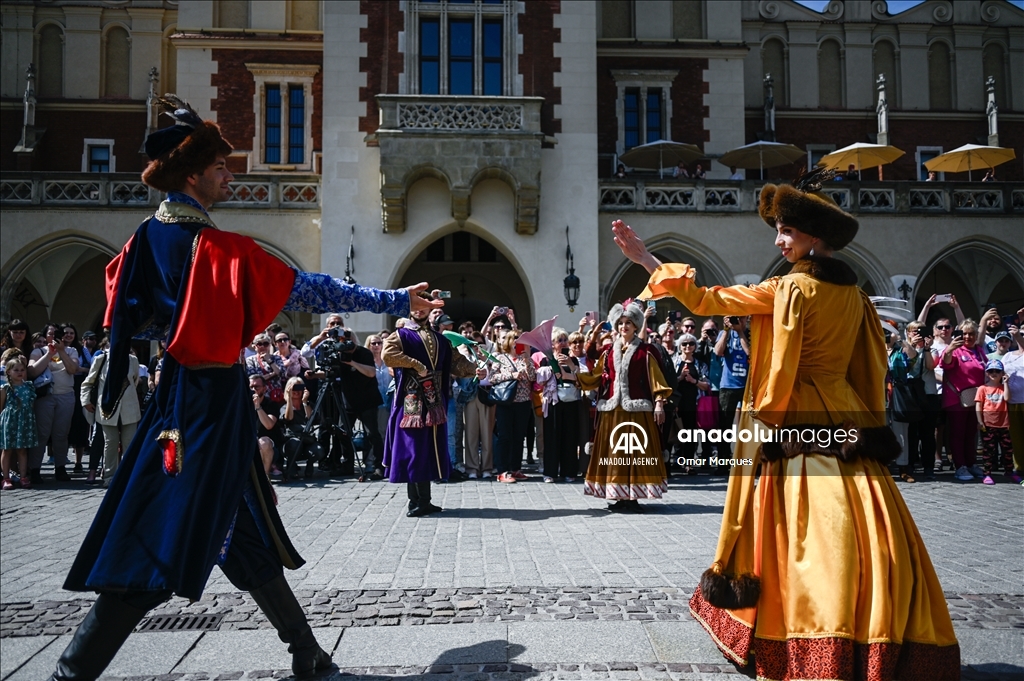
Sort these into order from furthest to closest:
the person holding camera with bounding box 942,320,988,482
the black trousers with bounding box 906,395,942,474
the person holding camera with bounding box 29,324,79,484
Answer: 1. the black trousers with bounding box 906,395,942,474
2. the person holding camera with bounding box 942,320,988,482
3. the person holding camera with bounding box 29,324,79,484

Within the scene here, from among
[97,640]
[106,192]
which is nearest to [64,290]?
[106,192]

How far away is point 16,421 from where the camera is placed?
1001cm

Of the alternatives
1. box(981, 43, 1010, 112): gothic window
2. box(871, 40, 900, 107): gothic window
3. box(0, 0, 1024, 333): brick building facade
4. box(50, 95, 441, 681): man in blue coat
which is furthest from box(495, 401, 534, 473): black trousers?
box(981, 43, 1010, 112): gothic window

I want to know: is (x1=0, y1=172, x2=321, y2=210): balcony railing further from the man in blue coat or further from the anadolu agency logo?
the man in blue coat

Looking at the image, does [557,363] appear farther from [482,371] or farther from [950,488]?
[950,488]

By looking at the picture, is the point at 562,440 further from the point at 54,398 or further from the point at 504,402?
the point at 54,398

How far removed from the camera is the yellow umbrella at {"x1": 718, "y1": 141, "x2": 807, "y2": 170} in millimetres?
19250

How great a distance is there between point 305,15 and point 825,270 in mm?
21806

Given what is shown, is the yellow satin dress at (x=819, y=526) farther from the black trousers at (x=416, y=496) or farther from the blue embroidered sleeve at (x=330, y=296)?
the black trousers at (x=416, y=496)

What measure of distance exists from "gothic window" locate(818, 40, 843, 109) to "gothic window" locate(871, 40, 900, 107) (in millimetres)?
1042

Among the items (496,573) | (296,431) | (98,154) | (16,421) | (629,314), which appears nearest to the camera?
(496,573)

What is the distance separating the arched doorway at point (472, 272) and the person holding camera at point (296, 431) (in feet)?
45.4

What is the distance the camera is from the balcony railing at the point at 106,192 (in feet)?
61.0

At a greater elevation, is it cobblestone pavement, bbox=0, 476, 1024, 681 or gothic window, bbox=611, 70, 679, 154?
gothic window, bbox=611, 70, 679, 154
